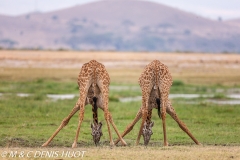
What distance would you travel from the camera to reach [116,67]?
139 feet

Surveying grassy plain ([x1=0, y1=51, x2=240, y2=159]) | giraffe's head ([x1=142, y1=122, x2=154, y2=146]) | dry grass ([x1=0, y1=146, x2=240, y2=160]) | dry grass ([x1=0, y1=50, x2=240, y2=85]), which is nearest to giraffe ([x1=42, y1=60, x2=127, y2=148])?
giraffe's head ([x1=142, y1=122, x2=154, y2=146])

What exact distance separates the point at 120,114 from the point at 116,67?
23461 millimetres

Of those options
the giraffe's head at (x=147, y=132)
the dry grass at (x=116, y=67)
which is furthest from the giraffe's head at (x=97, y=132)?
the dry grass at (x=116, y=67)

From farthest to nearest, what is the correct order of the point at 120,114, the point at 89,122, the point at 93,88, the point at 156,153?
the point at 120,114 < the point at 89,122 < the point at 93,88 < the point at 156,153

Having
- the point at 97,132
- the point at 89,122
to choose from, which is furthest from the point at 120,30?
the point at 97,132

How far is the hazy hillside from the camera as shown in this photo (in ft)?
430

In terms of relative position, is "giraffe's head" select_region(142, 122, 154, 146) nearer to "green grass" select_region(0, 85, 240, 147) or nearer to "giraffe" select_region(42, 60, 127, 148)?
"giraffe" select_region(42, 60, 127, 148)

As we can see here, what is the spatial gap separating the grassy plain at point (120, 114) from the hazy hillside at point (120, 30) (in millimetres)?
78122

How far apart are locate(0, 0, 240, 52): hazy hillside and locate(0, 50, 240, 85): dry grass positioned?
66.5 meters

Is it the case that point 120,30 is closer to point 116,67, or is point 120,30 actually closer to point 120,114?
point 116,67

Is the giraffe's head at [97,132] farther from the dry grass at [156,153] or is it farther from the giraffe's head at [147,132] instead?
the giraffe's head at [147,132]

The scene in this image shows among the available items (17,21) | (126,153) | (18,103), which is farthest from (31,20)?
(126,153)

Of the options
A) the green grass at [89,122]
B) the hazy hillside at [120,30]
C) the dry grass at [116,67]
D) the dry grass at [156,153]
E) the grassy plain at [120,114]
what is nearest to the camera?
the dry grass at [156,153]

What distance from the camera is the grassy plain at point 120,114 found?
38.8ft
